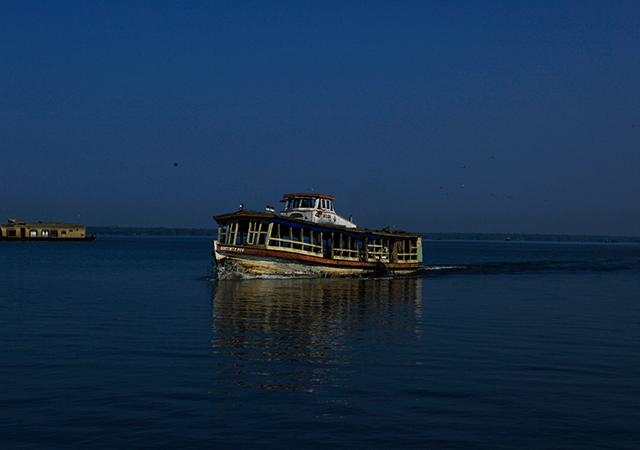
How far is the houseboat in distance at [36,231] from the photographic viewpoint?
457ft

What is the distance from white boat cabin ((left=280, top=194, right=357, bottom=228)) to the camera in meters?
45.1

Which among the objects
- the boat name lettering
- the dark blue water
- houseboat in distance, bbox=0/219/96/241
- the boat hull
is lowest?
the dark blue water

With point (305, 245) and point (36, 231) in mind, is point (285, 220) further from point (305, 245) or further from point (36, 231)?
point (36, 231)

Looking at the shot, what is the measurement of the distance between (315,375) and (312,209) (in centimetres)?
3235

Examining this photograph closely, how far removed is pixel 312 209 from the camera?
4497cm

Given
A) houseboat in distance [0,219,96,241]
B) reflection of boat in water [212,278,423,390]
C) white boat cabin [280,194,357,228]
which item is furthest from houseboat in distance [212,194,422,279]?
houseboat in distance [0,219,96,241]

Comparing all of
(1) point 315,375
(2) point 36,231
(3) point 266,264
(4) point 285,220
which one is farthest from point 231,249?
(2) point 36,231

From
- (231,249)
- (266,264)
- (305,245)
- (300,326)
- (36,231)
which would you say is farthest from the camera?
(36,231)

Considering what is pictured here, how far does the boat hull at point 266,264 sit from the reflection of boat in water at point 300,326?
7.79 ft

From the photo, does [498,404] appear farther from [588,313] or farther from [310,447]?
[588,313]

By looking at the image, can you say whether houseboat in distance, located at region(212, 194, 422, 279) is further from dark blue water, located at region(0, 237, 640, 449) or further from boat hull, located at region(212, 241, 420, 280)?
dark blue water, located at region(0, 237, 640, 449)

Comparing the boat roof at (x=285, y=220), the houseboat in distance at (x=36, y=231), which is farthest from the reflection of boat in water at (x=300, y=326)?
the houseboat in distance at (x=36, y=231)

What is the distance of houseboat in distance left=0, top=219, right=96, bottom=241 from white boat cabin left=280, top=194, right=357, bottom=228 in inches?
4449

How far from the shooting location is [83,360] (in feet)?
47.1
